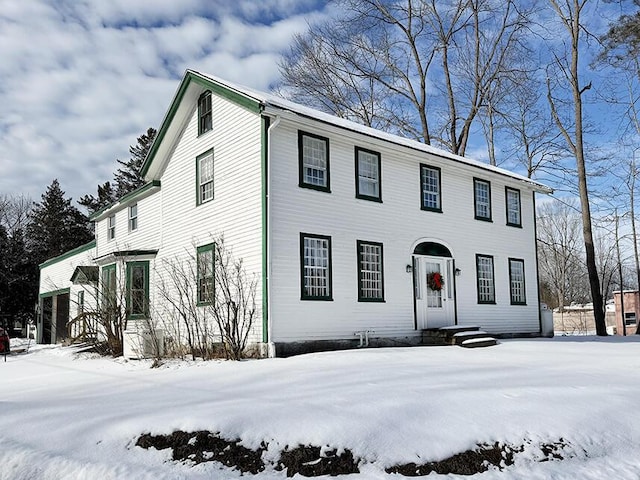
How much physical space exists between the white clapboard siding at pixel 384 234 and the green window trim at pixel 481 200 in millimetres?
194

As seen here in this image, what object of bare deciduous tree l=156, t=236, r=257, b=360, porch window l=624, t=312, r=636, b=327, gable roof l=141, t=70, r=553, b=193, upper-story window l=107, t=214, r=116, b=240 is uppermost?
gable roof l=141, t=70, r=553, b=193

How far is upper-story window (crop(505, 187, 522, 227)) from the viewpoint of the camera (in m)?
19.5

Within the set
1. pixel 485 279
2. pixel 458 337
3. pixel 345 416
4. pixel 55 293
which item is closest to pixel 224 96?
pixel 458 337

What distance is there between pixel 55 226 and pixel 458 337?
122 feet

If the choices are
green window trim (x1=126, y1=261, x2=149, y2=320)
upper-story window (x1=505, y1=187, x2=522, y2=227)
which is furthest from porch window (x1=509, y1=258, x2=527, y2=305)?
green window trim (x1=126, y1=261, x2=149, y2=320)

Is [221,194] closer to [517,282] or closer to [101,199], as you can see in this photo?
[517,282]

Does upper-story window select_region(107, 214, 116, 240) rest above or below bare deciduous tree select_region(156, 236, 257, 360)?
above

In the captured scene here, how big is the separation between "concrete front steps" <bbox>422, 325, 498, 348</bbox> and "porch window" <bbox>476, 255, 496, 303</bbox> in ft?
6.91

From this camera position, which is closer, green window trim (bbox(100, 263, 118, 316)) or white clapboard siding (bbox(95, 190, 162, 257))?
green window trim (bbox(100, 263, 118, 316))

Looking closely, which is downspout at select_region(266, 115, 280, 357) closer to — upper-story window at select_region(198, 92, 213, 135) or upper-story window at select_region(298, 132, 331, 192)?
upper-story window at select_region(298, 132, 331, 192)

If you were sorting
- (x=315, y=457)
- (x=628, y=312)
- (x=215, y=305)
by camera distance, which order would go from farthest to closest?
1. (x=628, y=312)
2. (x=215, y=305)
3. (x=315, y=457)

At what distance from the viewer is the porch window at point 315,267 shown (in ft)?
43.8

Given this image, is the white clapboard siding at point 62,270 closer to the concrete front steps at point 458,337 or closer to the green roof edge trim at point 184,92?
the green roof edge trim at point 184,92

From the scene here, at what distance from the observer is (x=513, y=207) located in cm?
1970
